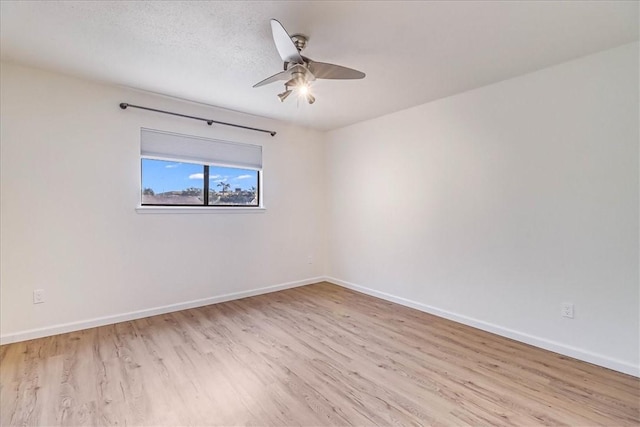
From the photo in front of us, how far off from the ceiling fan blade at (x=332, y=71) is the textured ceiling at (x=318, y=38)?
26 centimetres

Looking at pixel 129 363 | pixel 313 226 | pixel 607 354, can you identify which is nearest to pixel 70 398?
pixel 129 363

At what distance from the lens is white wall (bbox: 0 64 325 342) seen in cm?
263

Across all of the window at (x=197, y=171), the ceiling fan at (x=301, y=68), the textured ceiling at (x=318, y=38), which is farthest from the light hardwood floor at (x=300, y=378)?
the textured ceiling at (x=318, y=38)

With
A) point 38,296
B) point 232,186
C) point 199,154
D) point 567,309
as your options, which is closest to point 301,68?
point 199,154

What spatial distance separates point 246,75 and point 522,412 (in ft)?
10.4

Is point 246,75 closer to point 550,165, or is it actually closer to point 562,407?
point 550,165

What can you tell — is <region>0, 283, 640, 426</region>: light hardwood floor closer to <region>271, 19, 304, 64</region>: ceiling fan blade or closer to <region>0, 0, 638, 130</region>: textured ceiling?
<region>271, 19, 304, 64</region>: ceiling fan blade


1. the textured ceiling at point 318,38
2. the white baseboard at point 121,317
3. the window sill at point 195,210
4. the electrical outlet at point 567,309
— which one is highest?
the textured ceiling at point 318,38

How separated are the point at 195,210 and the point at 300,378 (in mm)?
2315

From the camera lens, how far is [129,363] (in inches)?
90.8

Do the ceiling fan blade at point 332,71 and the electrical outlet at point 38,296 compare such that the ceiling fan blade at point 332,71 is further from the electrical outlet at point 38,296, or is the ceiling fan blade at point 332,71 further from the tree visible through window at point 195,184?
the electrical outlet at point 38,296

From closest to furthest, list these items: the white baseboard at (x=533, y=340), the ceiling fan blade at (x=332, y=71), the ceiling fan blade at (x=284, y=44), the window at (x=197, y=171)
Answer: the ceiling fan blade at (x=284, y=44), the ceiling fan blade at (x=332, y=71), the white baseboard at (x=533, y=340), the window at (x=197, y=171)

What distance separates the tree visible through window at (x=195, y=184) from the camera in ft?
11.2

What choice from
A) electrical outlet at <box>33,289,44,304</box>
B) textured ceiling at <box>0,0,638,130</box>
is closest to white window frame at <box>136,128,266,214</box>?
textured ceiling at <box>0,0,638,130</box>
